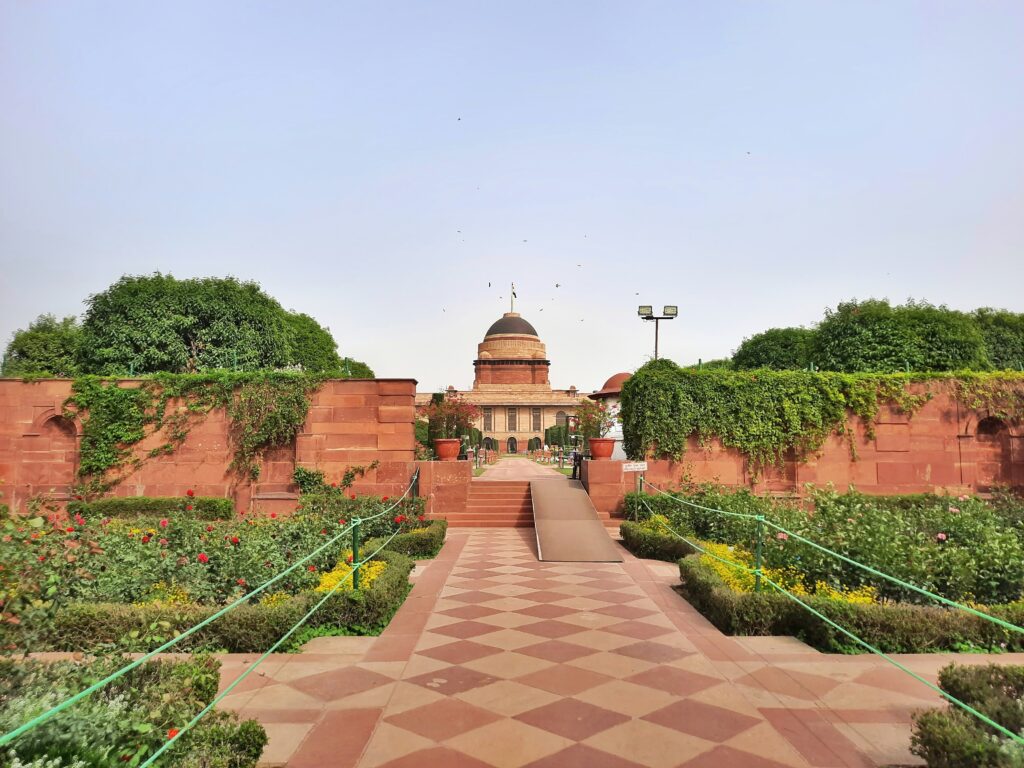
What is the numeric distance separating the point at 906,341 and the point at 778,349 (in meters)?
9.94

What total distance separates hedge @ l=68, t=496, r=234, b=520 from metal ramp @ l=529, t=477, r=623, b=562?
6477mm

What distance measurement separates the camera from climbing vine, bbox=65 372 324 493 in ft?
46.9

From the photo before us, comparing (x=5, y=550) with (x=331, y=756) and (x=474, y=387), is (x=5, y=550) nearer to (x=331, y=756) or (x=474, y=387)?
(x=331, y=756)

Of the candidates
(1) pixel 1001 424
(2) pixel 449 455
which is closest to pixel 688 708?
(2) pixel 449 455

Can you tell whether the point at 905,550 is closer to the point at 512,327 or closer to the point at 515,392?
the point at 515,392

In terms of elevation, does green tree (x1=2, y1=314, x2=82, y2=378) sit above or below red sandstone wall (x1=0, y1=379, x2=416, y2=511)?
above

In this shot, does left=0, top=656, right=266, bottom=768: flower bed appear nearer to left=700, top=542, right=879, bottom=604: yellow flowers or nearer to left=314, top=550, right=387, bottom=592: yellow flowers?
left=314, top=550, right=387, bottom=592: yellow flowers

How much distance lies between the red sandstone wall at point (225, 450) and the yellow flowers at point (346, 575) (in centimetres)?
603

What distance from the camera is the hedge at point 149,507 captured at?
13320mm

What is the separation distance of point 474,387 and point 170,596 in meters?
57.6

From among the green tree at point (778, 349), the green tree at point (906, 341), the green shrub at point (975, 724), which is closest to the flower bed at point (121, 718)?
the green shrub at point (975, 724)

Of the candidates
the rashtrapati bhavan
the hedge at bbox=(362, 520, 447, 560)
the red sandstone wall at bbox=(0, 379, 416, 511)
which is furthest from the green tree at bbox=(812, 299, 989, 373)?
the rashtrapati bhavan

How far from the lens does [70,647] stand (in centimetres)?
504

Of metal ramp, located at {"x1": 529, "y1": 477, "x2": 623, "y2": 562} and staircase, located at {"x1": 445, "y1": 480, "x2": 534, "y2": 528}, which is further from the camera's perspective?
staircase, located at {"x1": 445, "y1": 480, "x2": 534, "y2": 528}
